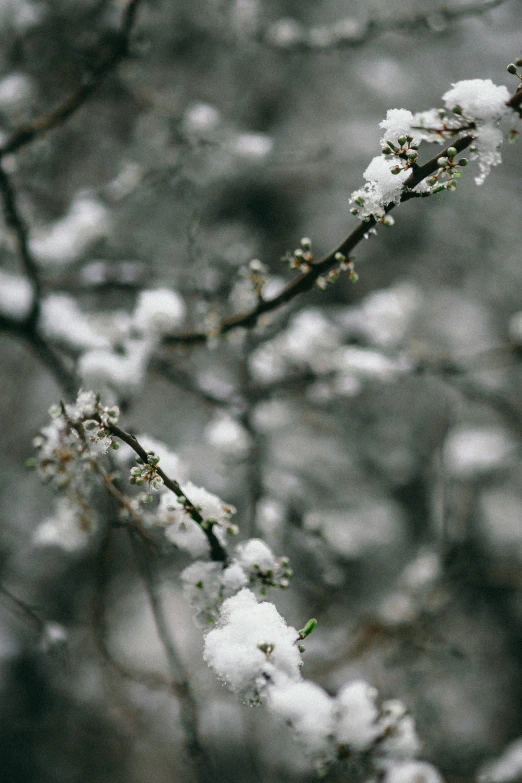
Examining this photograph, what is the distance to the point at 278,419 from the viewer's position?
137 inches

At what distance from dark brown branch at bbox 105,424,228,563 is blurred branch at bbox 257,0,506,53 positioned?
1.99m

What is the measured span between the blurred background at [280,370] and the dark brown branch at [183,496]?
970mm

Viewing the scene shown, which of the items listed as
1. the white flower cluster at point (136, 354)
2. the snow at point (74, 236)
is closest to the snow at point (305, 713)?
the white flower cluster at point (136, 354)

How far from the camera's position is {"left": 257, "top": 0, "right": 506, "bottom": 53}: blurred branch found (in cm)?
248

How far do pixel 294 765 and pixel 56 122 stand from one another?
4714 millimetres

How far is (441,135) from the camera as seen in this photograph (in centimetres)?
88

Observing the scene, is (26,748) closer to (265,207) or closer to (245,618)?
(245,618)

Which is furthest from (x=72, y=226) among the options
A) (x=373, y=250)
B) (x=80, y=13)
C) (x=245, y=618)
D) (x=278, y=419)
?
(x=373, y=250)

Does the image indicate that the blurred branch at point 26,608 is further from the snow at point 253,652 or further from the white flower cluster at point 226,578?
the snow at point 253,652

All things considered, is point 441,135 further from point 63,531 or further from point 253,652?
point 63,531

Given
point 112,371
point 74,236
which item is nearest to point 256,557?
point 112,371

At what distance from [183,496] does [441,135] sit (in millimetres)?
753

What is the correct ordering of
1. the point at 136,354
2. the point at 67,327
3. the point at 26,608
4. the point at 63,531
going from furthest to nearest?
the point at 67,327, the point at 136,354, the point at 63,531, the point at 26,608

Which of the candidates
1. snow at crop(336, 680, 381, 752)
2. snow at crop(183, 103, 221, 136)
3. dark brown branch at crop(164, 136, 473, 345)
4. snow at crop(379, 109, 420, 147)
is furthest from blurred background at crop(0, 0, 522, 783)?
snow at crop(336, 680, 381, 752)
